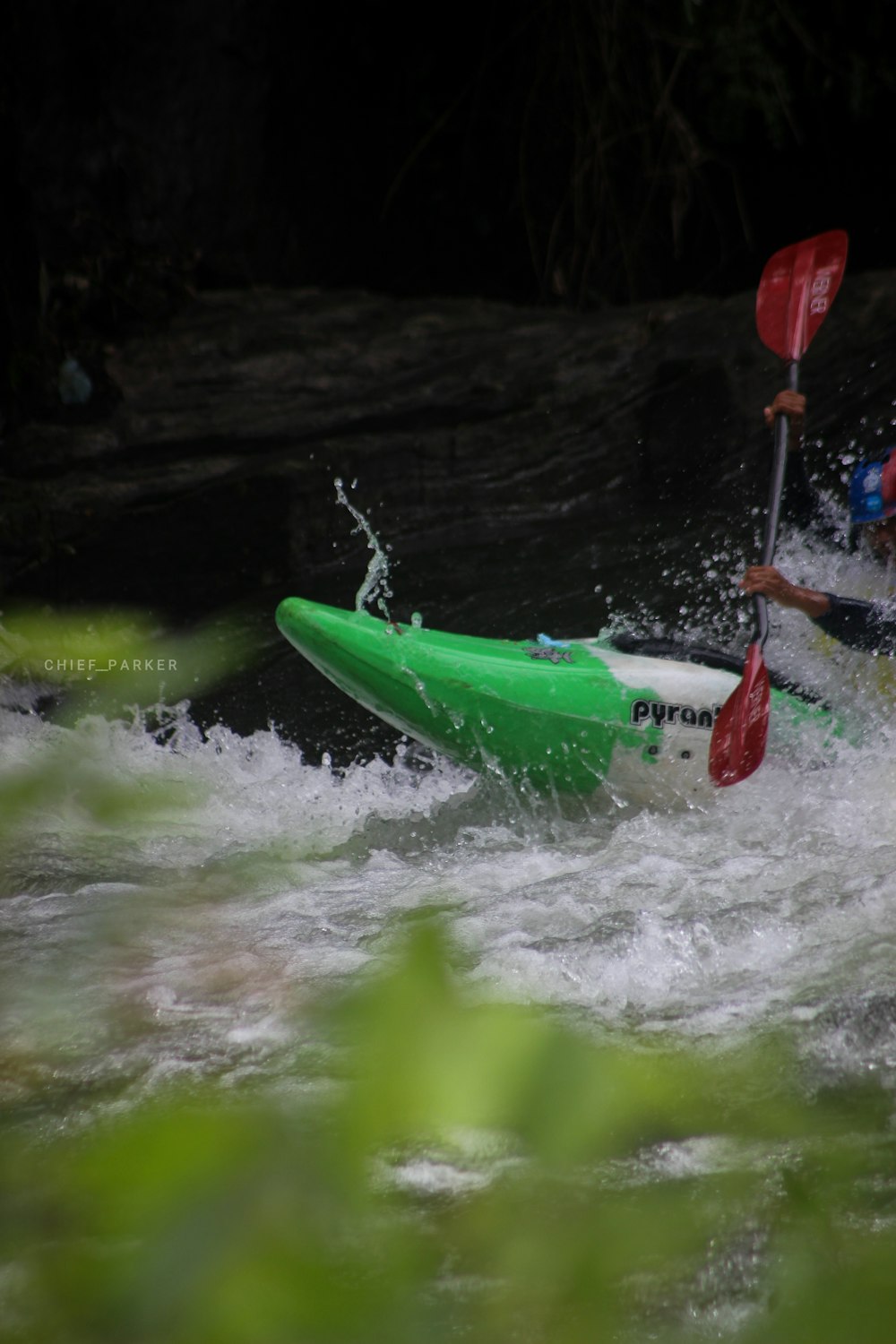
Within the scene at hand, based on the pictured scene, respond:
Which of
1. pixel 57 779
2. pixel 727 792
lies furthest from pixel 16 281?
pixel 727 792

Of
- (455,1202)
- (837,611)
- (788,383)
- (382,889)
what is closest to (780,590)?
(837,611)

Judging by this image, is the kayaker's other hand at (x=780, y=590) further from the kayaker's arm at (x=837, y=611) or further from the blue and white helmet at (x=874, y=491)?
the blue and white helmet at (x=874, y=491)

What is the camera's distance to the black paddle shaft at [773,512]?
2.75 meters

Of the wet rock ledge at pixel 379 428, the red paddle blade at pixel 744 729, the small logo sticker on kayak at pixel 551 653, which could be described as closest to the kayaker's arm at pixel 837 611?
the red paddle blade at pixel 744 729

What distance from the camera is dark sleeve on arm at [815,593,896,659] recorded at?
2740 millimetres

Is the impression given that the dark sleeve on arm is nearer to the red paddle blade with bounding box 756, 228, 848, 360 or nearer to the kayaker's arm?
the kayaker's arm

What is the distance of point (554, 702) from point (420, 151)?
3.58 meters

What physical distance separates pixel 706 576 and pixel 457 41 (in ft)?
8.63

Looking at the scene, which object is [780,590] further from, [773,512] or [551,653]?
[551,653]

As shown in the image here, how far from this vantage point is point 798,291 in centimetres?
336

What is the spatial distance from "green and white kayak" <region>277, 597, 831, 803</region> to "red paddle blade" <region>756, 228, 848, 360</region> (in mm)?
1006

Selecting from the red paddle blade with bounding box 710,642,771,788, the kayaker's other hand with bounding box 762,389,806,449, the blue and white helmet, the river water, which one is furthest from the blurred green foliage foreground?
the kayaker's other hand with bounding box 762,389,806,449

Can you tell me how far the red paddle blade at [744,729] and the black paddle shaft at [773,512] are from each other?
8 centimetres

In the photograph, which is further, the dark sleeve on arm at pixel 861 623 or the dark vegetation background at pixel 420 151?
the dark vegetation background at pixel 420 151
